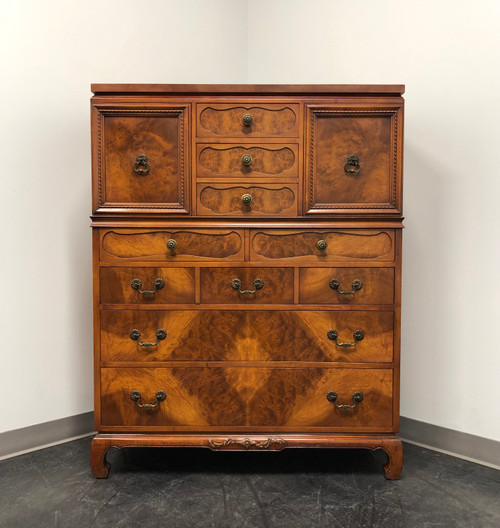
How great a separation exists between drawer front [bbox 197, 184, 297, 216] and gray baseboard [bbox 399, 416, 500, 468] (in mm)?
1301

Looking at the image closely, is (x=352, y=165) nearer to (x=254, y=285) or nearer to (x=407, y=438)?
(x=254, y=285)

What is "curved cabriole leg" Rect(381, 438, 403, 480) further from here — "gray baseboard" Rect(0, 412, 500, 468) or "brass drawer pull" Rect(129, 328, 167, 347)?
"brass drawer pull" Rect(129, 328, 167, 347)

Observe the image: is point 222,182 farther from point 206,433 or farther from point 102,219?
point 206,433

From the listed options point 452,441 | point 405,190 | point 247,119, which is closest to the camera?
point 247,119

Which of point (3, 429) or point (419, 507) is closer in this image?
point (419, 507)

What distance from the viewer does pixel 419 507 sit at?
68.6 inches

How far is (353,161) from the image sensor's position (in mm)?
1815

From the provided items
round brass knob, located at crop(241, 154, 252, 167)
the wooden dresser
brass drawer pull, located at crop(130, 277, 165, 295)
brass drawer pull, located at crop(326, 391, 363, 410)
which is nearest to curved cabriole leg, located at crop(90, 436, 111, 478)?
the wooden dresser

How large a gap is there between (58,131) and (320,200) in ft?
4.40

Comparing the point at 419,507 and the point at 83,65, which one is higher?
the point at 83,65

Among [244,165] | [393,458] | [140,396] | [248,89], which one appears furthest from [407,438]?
[248,89]

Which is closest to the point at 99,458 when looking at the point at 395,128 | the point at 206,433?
the point at 206,433

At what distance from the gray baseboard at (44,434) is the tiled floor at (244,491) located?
6 cm

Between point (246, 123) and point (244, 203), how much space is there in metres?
0.31
